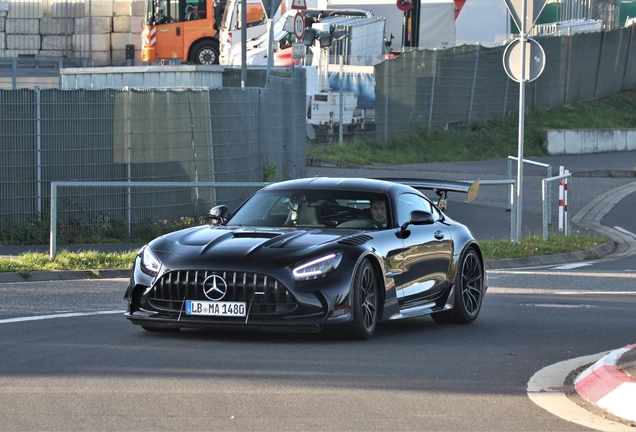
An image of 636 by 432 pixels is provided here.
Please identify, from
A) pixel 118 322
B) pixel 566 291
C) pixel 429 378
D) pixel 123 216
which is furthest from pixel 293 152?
pixel 429 378

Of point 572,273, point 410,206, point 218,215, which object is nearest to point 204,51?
point 572,273

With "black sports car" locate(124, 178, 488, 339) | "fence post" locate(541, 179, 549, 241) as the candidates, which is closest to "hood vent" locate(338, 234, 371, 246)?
"black sports car" locate(124, 178, 488, 339)

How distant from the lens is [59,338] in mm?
8625

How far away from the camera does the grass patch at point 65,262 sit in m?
13.9

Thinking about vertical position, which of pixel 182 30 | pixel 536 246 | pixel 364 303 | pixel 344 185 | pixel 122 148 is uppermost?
pixel 182 30

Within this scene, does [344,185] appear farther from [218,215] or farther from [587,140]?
[587,140]

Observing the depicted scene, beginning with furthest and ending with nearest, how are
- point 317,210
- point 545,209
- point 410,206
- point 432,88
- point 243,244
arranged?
point 432,88, point 545,209, point 410,206, point 317,210, point 243,244

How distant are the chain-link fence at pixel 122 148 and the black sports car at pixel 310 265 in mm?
8217

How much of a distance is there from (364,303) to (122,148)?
10288 millimetres

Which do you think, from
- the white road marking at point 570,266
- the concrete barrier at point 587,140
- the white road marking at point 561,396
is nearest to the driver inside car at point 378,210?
the white road marking at point 561,396

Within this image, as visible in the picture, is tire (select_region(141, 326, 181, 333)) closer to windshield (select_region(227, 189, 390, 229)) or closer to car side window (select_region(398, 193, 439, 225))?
windshield (select_region(227, 189, 390, 229))

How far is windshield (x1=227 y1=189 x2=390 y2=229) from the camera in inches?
376

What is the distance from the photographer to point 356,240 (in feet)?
29.1

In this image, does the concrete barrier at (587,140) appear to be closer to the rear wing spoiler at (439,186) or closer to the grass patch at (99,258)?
the grass patch at (99,258)
